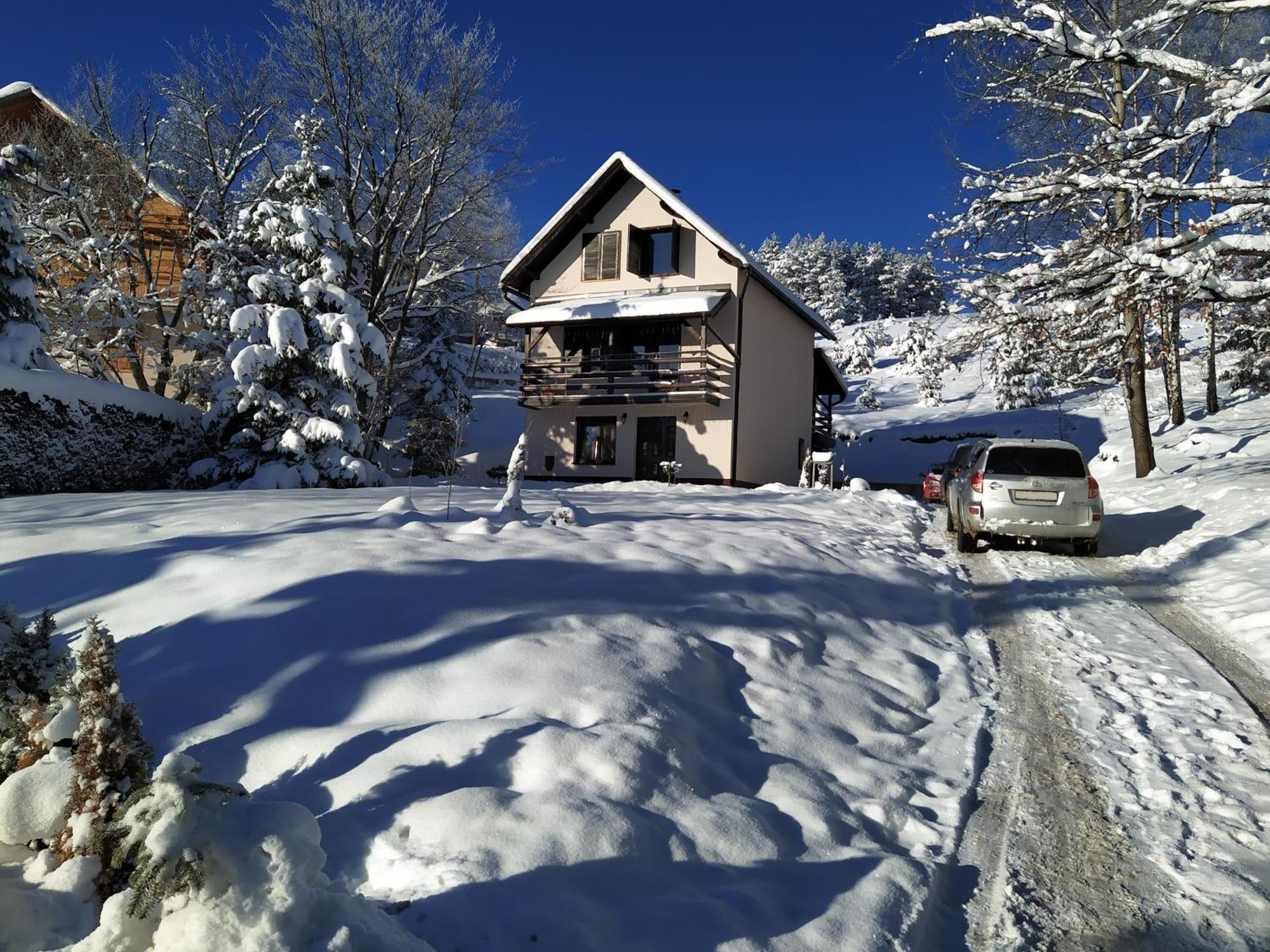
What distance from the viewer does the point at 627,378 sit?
2416 centimetres

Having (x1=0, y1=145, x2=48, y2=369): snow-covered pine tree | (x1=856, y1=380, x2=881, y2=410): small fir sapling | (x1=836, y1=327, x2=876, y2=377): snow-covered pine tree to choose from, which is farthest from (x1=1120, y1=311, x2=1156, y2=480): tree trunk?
(x1=836, y1=327, x2=876, y2=377): snow-covered pine tree

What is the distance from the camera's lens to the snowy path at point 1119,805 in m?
3.02

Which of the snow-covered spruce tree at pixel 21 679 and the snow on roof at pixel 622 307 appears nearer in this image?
the snow-covered spruce tree at pixel 21 679

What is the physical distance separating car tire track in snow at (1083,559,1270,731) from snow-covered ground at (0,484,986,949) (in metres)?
1.83

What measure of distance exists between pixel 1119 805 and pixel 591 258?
23395mm

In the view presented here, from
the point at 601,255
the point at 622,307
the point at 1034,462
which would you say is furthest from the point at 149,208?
the point at 1034,462

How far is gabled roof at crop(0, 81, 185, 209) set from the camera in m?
20.4

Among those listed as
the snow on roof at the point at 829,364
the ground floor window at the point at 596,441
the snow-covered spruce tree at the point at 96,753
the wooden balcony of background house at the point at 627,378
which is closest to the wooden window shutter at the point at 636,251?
the wooden balcony of background house at the point at 627,378

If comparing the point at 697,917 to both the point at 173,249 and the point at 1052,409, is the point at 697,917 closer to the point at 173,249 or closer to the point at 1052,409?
the point at 173,249

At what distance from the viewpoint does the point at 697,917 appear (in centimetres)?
274

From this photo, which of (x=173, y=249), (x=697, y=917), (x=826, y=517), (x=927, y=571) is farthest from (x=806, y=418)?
(x=697, y=917)

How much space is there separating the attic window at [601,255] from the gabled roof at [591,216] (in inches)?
32.0

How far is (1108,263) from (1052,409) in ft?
148

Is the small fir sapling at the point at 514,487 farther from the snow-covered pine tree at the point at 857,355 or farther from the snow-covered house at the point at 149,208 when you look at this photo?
the snow-covered pine tree at the point at 857,355
